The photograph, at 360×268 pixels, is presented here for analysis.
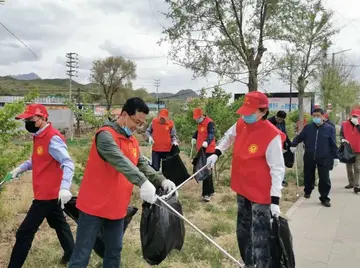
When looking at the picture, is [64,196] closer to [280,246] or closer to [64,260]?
[64,260]

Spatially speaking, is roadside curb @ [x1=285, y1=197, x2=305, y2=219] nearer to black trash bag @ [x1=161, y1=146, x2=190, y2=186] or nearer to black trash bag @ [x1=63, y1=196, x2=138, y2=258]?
black trash bag @ [x1=161, y1=146, x2=190, y2=186]

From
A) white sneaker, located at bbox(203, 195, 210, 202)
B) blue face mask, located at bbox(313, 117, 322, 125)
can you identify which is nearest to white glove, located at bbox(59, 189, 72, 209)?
white sneaker, located at bbox(203, 195, 210, 202)

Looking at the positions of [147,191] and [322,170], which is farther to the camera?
[322,170]

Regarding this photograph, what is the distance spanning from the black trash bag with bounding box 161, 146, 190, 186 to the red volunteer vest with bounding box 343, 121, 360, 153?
381 cm

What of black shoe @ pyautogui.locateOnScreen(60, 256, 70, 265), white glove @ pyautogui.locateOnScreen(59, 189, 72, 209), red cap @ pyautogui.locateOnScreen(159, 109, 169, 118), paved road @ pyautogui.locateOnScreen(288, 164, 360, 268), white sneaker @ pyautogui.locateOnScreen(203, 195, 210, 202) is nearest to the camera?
white glove @ pyautogui.locateOnScreen(59, 189, 72, 209)

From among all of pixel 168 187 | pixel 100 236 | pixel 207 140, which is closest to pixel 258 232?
pixel 168 187

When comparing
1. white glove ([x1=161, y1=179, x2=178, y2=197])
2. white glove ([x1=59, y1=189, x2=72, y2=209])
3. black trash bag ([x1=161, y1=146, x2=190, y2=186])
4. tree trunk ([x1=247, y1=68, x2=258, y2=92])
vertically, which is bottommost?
black trash bag ([x1=161, y1=146, x2=190, y2=186])

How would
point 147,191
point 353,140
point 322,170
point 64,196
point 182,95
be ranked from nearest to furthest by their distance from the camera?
point 147,191
point 64,196
point 322,170
point 353,140
point 182,95

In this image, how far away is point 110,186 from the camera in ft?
9.78

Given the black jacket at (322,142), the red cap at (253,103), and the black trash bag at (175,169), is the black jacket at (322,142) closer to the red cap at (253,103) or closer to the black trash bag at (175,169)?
the black trash bag at (175,169)

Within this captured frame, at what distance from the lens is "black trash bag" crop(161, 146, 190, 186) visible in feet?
25.4

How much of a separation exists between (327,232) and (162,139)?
353 centimetres

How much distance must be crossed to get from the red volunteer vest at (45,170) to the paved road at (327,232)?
2655mm

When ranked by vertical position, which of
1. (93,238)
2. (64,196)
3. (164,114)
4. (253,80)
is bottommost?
(93,238)
